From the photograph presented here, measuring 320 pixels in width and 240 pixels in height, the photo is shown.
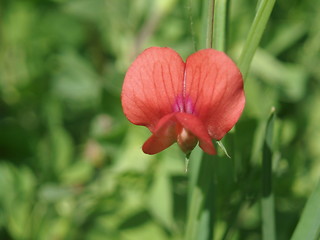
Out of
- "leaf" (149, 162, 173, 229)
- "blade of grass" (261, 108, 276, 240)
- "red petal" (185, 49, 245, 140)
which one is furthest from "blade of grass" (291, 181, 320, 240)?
"leaf" (149, 162, 173, 229)

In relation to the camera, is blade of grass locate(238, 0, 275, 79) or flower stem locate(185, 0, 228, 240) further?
flower stem locate(185, 0, 228, 240)

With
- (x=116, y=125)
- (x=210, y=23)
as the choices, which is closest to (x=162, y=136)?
(x=210, y=23)

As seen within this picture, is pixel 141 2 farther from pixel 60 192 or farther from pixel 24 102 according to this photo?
pixel 60 192

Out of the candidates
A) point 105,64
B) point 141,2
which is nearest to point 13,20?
point 105,64

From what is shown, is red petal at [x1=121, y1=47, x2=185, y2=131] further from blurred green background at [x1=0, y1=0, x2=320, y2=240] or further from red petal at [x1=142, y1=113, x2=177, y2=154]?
blurred green background at [x1=0, y1=0, x2=320, y2=240]

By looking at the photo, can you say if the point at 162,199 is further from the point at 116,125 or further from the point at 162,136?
the point at 162,136
